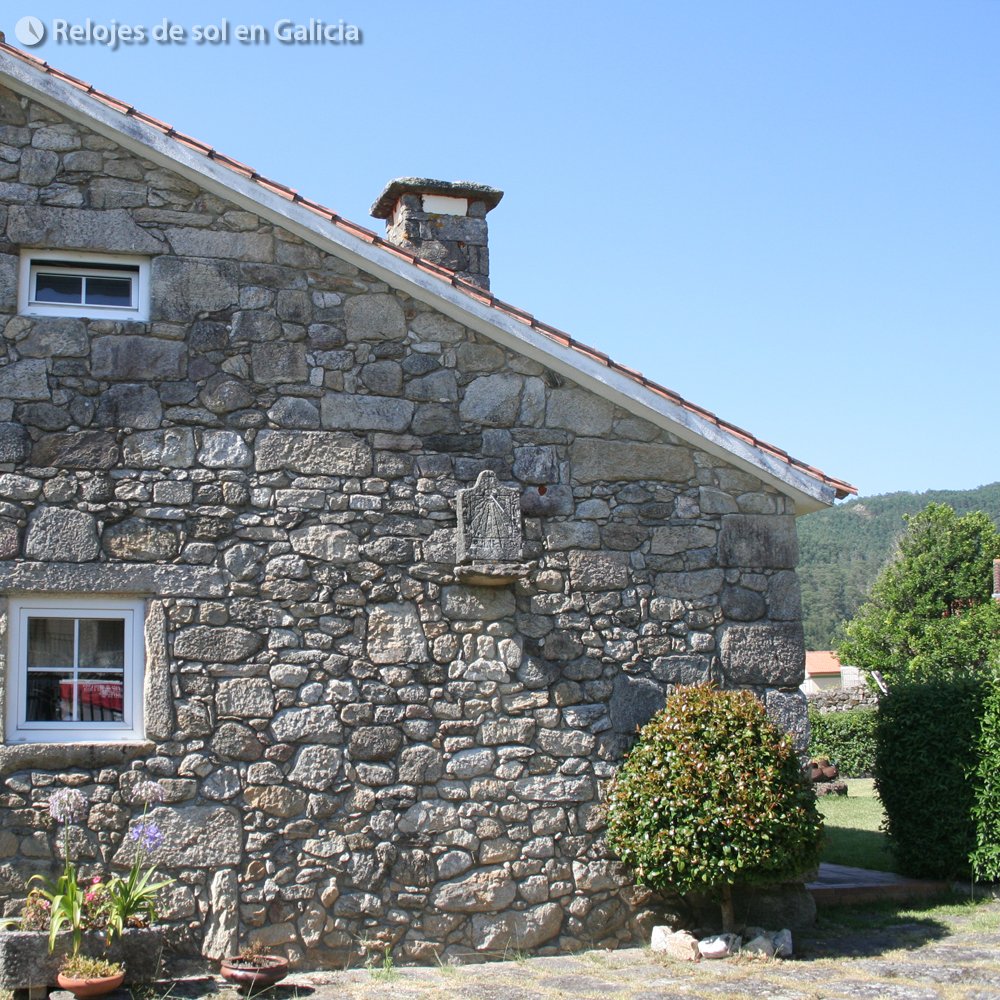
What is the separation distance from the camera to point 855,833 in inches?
485

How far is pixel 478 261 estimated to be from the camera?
9789 mm

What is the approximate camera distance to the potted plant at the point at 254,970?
253 inches

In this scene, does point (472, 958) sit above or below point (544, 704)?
below

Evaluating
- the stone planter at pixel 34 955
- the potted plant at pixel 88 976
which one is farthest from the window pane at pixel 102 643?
the potted plant at pixel 88 976

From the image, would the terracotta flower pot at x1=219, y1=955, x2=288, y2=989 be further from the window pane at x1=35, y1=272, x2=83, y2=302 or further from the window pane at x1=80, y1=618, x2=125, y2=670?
the window pane at x1=35, y1=272, x2=83, y2=302

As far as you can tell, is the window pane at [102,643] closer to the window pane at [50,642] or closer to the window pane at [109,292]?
the window pane at [50,642]

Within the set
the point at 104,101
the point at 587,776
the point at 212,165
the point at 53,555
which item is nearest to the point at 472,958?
the point at 587,776

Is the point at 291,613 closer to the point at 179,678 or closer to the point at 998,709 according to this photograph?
the point at 179,678

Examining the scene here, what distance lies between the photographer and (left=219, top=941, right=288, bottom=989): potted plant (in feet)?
21.1

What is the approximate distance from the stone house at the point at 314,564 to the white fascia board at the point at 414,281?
0.07ft

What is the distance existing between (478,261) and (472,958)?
5439 mm

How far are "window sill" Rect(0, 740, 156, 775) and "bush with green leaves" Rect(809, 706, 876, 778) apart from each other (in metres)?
16.2

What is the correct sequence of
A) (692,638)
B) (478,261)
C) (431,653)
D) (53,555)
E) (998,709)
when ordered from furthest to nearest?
(478,261), (998,709), (692,638), (431,653), (53,555)

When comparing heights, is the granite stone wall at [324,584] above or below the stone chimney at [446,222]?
below
